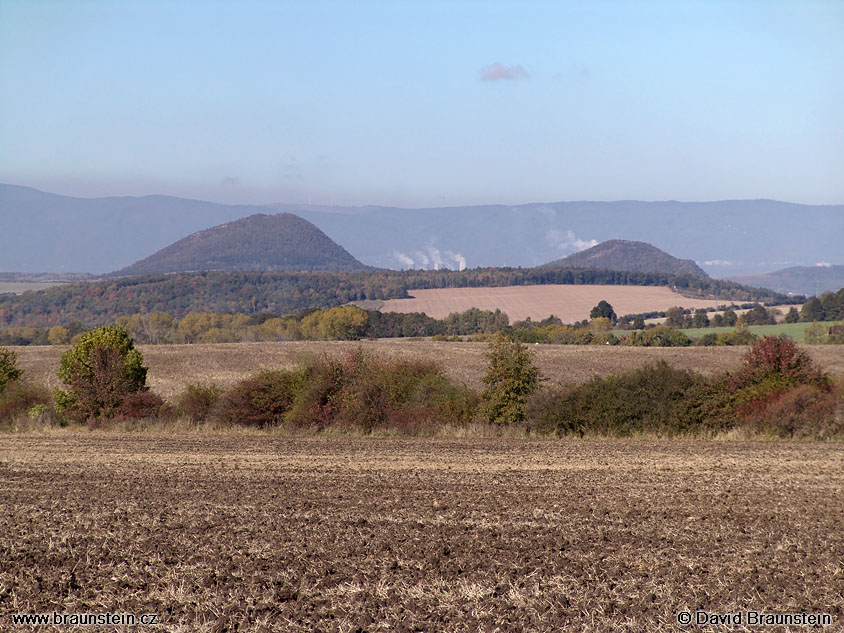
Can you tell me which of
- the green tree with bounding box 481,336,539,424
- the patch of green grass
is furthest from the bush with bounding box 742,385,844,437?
the patch of green grass

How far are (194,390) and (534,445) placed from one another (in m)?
14.8

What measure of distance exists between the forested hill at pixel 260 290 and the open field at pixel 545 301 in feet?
21.2

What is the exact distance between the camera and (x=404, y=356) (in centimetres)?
5897

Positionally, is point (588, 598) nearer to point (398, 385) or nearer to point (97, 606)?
point (97, 606)

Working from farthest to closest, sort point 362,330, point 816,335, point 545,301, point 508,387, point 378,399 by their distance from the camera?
point 545,301 < point 362,330 < point 816,335 < point 378,399 < point 508,387

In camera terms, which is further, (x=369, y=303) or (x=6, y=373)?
(x=369, y=303)

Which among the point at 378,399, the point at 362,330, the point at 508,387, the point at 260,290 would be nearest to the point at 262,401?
the point at 378,399

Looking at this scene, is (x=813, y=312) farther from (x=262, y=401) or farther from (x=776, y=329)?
(x=262, y=401)

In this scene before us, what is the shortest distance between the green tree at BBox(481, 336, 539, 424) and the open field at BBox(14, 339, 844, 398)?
16011 mm

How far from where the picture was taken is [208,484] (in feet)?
61.6

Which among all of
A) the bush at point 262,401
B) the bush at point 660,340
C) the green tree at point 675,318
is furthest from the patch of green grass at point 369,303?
the bush at point 262,401

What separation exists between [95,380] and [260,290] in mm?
110057

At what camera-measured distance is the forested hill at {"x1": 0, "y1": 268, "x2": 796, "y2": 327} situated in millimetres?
120312

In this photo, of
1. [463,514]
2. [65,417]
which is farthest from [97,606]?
[65,417]
